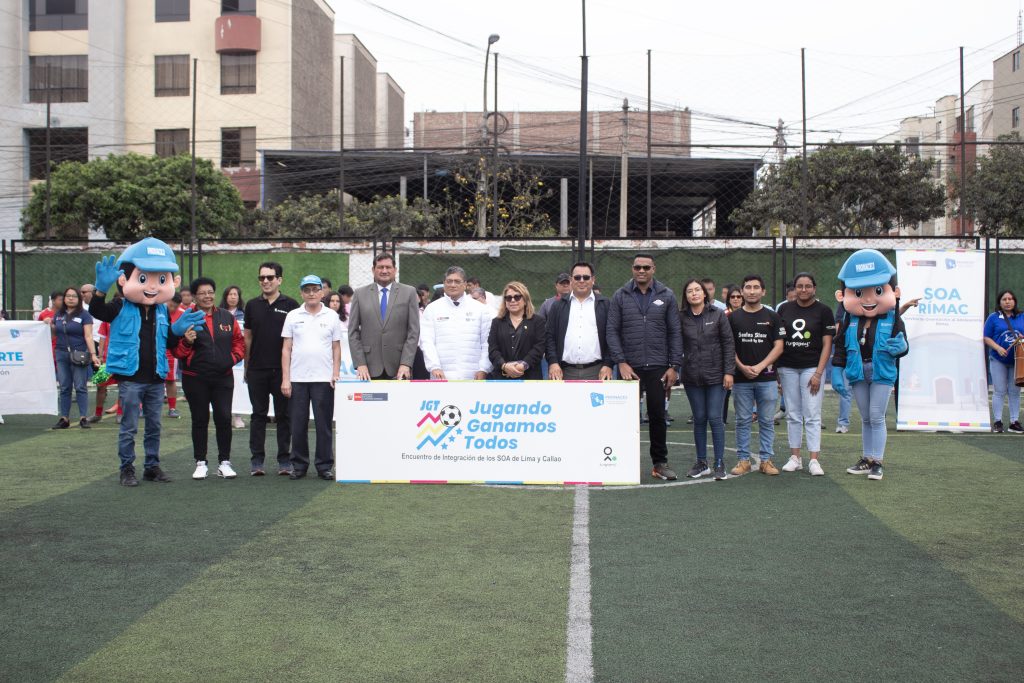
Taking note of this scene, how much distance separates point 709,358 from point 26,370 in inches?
397

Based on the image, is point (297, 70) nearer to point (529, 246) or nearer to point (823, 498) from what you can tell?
point (529, 246)

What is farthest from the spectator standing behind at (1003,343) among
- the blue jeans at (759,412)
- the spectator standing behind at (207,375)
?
the spectator standing behind at (207,375)

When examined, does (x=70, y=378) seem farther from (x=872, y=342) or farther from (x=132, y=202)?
(x=132, y=202)

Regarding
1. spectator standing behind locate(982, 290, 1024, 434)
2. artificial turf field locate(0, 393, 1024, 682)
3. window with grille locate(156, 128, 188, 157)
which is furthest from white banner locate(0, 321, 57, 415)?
window with grille locate(156, 128, 188, 157)

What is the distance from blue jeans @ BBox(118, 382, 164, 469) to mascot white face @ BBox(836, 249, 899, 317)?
22.5 ft

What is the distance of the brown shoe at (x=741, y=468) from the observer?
10.2 metres

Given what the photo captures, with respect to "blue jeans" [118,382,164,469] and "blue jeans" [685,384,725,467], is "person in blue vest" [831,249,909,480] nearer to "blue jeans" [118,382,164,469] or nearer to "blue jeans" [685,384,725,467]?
"blue jeans" [685,384,725,467]

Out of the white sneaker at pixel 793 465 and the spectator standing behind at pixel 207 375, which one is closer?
the spectator standing behind at pixel 207 375

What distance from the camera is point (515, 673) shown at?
453 cm

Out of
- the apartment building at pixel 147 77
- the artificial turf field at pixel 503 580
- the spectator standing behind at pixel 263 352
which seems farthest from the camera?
the apartment building at pixel 147 77

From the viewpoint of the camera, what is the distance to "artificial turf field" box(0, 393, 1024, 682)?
4.71 metres

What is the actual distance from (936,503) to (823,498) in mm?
923

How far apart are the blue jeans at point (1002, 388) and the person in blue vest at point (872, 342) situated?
480cm

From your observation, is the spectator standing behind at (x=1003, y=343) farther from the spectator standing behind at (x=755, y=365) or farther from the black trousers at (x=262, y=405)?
the black trousers at (x=262, y=405)
